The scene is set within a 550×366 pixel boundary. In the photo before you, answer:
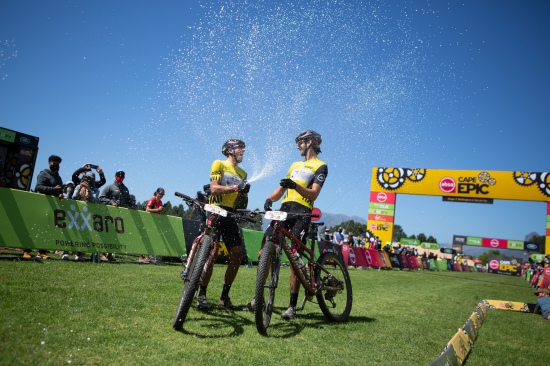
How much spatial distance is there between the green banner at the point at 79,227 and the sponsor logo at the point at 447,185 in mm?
35851

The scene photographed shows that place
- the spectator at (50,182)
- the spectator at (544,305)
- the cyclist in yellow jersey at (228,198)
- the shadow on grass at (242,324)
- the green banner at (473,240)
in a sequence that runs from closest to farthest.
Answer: the shadow on grass at (242,324), the cyclist in yellow jersey at (228,198), the spectator at (544,305), the spectator at (50,182), the green banner at (473,240)

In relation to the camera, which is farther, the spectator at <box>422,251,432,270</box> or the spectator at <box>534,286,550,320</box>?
the spectator at <box>422,251,432,270</box>

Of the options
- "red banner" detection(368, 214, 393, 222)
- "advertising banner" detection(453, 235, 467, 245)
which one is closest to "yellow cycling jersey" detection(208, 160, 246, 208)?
"red banner" detection(368, 214, 393, 222)

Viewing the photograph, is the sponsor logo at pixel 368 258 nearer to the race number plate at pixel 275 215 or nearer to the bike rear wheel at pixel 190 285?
the race number plate at pixel 275 215

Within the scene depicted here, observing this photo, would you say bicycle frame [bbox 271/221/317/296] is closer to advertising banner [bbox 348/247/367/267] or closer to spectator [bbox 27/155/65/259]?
spectator [bbox 27/155/65/259]

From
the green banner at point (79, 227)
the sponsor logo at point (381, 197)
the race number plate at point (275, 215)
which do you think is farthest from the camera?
the sponsor logo at point (381, 197)

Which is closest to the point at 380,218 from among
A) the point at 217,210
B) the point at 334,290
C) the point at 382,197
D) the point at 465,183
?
the point at 382,197

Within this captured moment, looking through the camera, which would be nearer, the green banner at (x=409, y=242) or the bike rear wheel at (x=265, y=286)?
the bike rear wheel at (x=265, y=286)

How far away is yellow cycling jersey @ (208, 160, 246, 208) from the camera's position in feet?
16.7

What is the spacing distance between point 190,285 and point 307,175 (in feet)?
7.64

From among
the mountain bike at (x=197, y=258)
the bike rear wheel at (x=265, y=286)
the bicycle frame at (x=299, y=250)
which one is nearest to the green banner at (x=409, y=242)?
the bicycle frame at (x=299, y=250)

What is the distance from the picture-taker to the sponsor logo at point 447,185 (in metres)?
40.1

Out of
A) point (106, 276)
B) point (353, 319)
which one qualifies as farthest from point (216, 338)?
point (106, 276)

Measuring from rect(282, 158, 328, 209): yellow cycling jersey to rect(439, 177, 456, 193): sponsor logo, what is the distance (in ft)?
129
